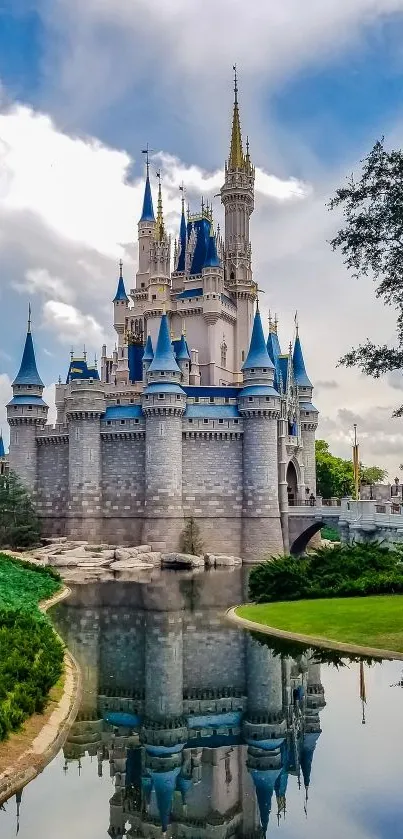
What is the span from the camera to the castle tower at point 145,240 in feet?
197

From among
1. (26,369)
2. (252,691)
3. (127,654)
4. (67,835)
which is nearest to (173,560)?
(26,369)

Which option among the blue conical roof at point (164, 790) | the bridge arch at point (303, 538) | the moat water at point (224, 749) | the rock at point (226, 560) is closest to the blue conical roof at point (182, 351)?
the bridge arch at point (303, 538)

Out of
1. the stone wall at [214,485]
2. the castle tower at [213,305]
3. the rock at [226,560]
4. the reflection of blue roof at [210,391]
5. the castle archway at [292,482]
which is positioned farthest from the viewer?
the castle tower at [213,305]

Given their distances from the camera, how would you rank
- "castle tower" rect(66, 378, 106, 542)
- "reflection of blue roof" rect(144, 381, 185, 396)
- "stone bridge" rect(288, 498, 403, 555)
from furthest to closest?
"castle tower" rect(66, 378, 106, 542)
"reflection of blue roof" rect(144, 381, 185, 396)
"stone bridge" rect(288, 498, 403, 555)

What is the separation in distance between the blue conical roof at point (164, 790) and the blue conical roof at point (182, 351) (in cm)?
4130

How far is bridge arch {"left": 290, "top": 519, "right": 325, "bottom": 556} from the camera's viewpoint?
45.6m

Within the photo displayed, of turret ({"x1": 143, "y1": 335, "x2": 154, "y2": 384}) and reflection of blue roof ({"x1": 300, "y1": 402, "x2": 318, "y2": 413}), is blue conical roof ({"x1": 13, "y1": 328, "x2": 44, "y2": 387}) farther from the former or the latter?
reflection of blue roof ({"x1": 300, "y1": 402, "x2": 318, "y2": 413})

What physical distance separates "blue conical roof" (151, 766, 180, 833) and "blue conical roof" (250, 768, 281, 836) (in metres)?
1.05

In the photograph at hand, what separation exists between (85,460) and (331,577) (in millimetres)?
25830

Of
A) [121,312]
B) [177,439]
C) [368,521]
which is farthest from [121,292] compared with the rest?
[368,521]

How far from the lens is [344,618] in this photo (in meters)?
18.4

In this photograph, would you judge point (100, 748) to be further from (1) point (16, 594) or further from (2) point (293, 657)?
(1) point (16, 594)

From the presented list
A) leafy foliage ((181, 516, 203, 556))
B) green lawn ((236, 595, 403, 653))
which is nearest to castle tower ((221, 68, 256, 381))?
leafy foliage ((181, 516, 203, 556))

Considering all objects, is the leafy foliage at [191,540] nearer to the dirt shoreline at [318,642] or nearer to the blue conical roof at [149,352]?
the blue conical roof at [149,352]
